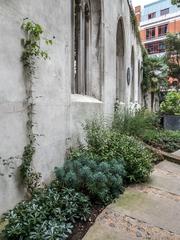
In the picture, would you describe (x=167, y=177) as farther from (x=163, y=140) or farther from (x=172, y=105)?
(x=172, y=105)

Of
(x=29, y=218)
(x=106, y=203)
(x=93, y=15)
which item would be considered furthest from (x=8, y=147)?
(x=93, y=15)

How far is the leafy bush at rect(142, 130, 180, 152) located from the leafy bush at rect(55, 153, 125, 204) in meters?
3.04

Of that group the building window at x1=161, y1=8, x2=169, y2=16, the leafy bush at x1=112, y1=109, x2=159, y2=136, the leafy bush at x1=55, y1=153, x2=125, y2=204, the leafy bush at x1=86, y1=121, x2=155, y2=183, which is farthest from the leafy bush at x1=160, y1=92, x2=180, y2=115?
the building window at x1=161, y1=8, x2=169, y2=16

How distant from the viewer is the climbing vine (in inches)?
118

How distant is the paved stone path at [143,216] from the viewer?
2.58 meters

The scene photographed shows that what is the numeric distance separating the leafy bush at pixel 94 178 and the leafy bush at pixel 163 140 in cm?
304

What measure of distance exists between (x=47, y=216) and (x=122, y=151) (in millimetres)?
1943

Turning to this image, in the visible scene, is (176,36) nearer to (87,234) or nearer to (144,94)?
(144,94)

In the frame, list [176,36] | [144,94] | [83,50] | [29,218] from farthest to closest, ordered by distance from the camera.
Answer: [176,36] < [144,94] < [83,50] < [29,218]

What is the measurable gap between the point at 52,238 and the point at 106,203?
1.11m

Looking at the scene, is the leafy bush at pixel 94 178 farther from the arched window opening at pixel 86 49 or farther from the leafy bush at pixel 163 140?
the leafy bush at pixel 163 140

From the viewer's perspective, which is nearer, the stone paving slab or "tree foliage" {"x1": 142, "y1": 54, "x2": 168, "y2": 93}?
the stone paving slab

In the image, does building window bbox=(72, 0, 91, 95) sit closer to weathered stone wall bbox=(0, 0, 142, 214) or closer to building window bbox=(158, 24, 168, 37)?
weathered stone wall bbox=(0, 0, 142, 214)

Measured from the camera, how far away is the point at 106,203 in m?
3.22
